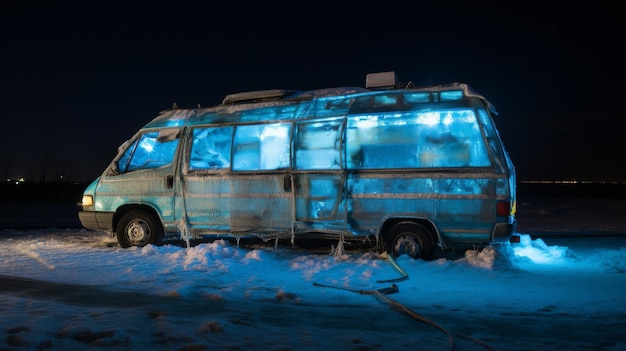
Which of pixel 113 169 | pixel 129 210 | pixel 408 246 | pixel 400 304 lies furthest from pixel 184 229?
pixel 400 304

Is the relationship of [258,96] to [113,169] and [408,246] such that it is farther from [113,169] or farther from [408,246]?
[408,246]

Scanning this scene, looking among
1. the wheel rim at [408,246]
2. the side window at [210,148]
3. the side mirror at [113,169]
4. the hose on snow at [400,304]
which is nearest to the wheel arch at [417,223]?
the wheel rim at [408,246]

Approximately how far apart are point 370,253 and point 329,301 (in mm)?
2962

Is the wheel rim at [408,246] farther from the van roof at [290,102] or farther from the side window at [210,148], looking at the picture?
the side window at [210,148]

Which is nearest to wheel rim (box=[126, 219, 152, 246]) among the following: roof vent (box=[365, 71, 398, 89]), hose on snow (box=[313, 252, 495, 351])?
hose on snow (box=[313, 252, 495, 351])

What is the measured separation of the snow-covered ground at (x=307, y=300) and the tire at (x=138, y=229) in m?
0.39

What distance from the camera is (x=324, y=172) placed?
26.0 feet

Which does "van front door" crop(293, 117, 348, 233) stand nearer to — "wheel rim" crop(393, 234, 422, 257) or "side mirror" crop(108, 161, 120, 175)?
"wheel rim" crop(393, 234, 422, 257)

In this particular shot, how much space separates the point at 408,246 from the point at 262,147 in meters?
2.97

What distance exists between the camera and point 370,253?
26.9 feet

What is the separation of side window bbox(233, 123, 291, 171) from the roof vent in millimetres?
1579

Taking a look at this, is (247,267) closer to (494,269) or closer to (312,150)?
(312,150)

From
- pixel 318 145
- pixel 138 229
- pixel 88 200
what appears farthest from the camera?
pixel 88 200

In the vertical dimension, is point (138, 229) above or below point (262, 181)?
below
